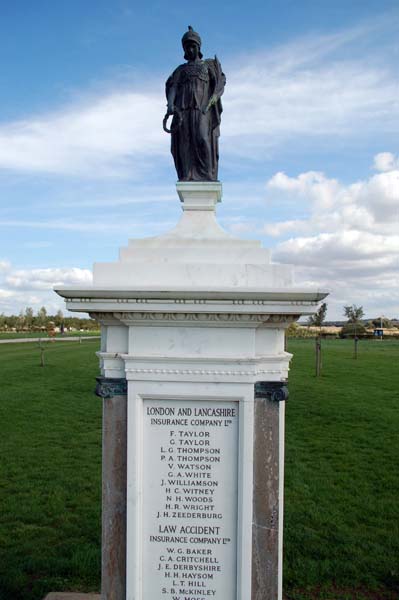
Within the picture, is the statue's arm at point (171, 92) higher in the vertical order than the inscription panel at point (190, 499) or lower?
higher

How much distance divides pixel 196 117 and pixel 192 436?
2391mm

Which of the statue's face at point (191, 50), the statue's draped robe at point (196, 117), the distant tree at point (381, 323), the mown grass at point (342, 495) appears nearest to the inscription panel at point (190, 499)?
the statue's draped robe at point (196, 117)

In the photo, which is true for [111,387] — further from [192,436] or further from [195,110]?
[195,110]

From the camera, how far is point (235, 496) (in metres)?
3.76

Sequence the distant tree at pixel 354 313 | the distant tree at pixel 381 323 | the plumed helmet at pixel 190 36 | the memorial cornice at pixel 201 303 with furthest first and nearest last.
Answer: the distant tree at pixel 381 323 < the distant tree at pixel 354 313 < the plumed helmet at pixel 190 36 < the memorial cornice at pixel 201 303

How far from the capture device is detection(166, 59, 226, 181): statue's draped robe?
419cm

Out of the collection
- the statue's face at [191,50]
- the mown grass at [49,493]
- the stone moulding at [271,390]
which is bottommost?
the mown grass at [49,493]

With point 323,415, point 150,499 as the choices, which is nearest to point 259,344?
point 150,499

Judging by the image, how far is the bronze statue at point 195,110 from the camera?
418 cm

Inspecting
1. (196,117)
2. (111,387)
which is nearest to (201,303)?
(111,387)

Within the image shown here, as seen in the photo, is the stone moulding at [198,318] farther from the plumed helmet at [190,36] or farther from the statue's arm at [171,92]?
the plumed helmet at [190,36]

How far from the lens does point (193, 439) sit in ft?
12.4

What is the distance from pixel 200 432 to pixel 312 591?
3.04 meters

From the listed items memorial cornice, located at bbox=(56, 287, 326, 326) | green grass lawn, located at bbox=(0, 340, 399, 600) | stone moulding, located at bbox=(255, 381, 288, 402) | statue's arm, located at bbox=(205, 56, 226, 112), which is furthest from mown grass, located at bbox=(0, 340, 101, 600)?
statue's arm, located at bbox=(205, 56, 226, 112)
